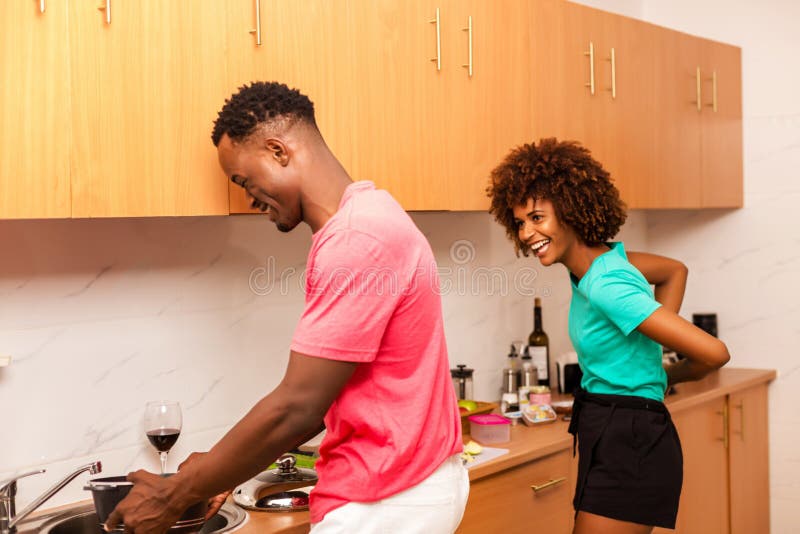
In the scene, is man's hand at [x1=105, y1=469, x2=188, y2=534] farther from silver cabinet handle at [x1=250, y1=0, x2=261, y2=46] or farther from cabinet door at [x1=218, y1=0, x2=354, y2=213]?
silver cabinet handle at [x1=250, y1=0, x2=261, y2=46]

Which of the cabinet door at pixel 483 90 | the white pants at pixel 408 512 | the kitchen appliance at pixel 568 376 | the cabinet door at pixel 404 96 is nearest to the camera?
the white pants at pixel 408 512

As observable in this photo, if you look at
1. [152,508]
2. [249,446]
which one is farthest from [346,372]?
[152,508]

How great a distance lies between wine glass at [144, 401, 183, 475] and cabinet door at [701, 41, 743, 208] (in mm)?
2203

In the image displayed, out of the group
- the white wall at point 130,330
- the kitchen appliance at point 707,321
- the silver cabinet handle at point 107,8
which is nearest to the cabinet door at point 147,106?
the silver cabinet handle at point 107,8

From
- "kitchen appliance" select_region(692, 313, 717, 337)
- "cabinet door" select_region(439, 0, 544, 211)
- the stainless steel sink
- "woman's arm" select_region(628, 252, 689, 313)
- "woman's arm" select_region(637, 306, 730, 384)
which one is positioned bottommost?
the stainless steel sink

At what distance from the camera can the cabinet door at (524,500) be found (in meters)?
2.28

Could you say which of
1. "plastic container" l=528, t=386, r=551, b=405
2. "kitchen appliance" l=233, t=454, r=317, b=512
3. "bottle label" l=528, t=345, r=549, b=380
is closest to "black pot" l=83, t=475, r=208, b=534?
"kitchen appliance" l=233, t=454, r=317, b=512

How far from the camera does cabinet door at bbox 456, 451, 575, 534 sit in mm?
2283

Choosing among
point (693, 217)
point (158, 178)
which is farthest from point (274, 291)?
point (693, 217)

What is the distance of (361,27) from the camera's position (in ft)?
7.20

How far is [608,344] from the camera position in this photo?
2.18m

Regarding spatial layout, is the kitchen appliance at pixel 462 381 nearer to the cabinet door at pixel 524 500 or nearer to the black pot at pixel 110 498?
the cabinet door at pixel 524 500

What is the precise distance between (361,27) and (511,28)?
597mm

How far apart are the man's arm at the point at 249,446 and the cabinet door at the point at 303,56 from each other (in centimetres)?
63
